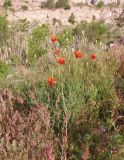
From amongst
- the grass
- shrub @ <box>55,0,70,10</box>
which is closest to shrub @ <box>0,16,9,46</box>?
the grass

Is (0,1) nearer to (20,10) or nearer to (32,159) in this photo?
(20,10)

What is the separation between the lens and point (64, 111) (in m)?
Result: 3.44

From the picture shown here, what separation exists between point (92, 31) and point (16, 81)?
46.3 feet

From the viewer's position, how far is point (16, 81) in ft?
15.6

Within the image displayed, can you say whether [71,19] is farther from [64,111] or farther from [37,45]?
[64,111]

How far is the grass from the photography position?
2.80 metres

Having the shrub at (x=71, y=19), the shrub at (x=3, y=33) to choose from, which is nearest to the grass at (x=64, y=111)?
the shrub at (x=3, y=33)

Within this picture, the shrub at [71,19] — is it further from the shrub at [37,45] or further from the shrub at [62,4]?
the shrub at [37,45]

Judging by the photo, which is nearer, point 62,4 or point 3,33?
point 3,33

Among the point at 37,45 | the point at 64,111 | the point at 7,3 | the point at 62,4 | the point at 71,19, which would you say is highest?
the point at 64,111

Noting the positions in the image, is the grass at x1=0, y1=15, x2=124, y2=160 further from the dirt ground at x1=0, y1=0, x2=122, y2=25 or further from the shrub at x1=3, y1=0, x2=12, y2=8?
the shrub at x1=3, y1=0, x2=12, y2=8

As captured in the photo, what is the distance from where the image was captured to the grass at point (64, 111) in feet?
9.20

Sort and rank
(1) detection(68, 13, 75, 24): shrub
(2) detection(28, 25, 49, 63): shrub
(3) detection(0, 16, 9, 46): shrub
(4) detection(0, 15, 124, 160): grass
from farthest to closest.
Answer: (1) detection(68, 13, 75, 24): shrub < (3) detection(0, 16, 9, 46): shrub < (2) detection(28, 25, 49, 63): shrub < (4) detection(0, 15, 124, 160): grass

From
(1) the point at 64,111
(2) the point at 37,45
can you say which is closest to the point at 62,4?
(2) the point at 37,45
